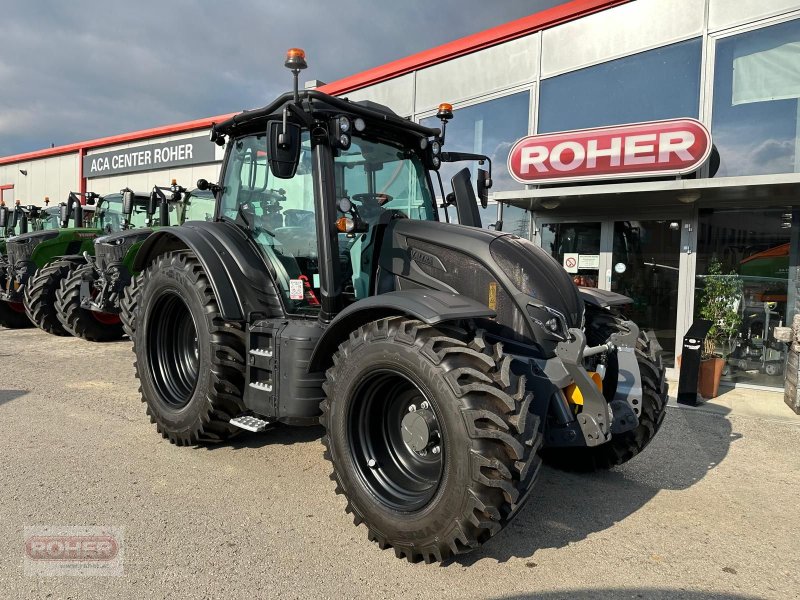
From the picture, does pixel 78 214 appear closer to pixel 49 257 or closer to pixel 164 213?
pixel 49 257

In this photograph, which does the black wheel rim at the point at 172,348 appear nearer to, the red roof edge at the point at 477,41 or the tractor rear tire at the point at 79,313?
the tractor rear tire at the point at 79,313

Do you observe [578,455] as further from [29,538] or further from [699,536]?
[29,538]

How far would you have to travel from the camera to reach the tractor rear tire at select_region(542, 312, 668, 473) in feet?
12.2

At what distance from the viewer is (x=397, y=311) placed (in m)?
3.15

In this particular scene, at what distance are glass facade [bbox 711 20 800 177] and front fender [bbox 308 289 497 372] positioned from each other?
20.9 feet

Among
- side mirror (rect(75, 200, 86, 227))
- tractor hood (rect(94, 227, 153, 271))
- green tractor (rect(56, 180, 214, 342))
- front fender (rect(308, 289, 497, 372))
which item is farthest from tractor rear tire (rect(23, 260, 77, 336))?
front fender (rect(308, 289, 497, 372))

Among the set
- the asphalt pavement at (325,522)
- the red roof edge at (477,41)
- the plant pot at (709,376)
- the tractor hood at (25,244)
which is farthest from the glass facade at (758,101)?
the tractor hood at (25,244)

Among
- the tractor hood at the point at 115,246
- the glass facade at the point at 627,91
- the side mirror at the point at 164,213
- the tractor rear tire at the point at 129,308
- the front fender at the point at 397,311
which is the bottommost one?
the tractor rear tire at the point at 129,308

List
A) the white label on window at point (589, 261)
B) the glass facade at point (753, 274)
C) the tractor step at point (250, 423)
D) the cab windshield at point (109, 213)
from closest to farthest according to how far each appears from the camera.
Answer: the tractor step at point (250, 423) < the glass facade at point (753, 274) < the white label on window at point (589, 261) < the cab windshield at point (109, 213)

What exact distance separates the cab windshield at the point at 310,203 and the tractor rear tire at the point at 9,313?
29.2ft

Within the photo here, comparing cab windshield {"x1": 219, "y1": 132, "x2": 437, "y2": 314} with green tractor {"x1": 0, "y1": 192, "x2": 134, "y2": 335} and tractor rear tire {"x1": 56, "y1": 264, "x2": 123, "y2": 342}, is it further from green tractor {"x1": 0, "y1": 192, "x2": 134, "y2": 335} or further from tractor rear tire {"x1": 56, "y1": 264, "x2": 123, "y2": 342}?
green tractor {"x1": 0, "y1": 192, "x2": 134, "y2": 335}

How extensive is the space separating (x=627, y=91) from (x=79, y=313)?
918 centimetres

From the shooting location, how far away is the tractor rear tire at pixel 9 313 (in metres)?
11.0

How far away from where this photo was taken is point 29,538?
9.65ft
